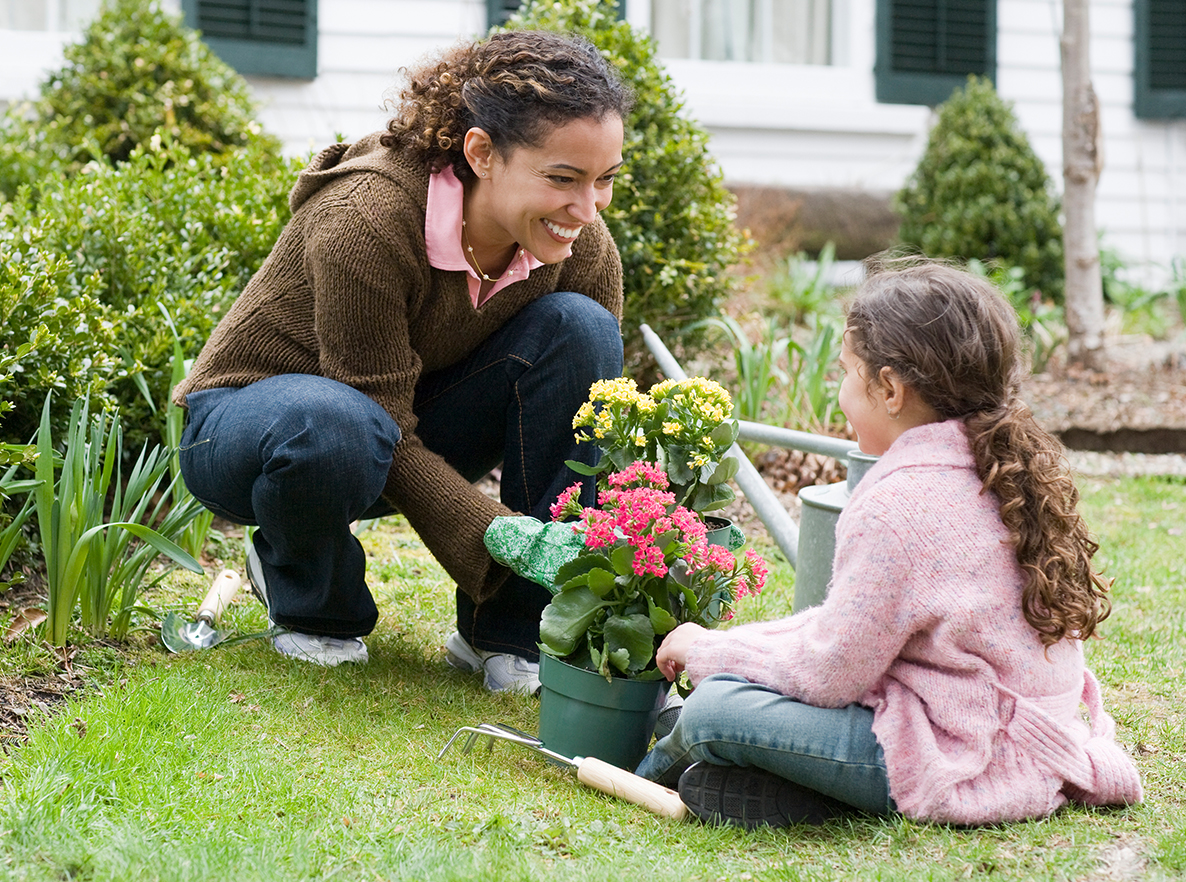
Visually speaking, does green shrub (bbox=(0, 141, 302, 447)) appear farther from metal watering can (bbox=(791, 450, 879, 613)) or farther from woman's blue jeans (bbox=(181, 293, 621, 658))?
metal watering can (bbox=(791, 450, 879, 613))

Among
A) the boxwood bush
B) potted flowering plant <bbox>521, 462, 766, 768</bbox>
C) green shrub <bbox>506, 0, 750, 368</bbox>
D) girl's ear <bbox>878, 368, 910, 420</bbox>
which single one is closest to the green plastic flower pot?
potted flowering plant <bbox>521, 462, 766, 768</bbox>

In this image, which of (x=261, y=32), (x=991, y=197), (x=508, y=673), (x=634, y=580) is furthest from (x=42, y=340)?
(x=991, y=197)

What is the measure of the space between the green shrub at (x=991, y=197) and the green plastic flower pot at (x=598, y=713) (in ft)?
16.0

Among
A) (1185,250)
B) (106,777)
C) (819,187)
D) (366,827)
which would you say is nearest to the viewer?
(366,827)

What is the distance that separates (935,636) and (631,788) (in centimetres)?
49

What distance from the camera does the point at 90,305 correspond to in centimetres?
265

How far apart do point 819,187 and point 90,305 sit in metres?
4.95

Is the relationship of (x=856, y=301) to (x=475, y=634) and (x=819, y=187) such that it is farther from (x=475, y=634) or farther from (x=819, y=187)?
(x=819, y=187)

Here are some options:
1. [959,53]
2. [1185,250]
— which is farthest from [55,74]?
[1185,250]

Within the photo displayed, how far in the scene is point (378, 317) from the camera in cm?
209

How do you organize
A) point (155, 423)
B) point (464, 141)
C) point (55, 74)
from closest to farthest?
point (464, 141) → point (155, 423) → point (55, 74)

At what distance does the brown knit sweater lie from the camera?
6.82ft

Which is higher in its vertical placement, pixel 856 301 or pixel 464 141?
pixel 464 141

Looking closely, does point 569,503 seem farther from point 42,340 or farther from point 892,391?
point 42,340
